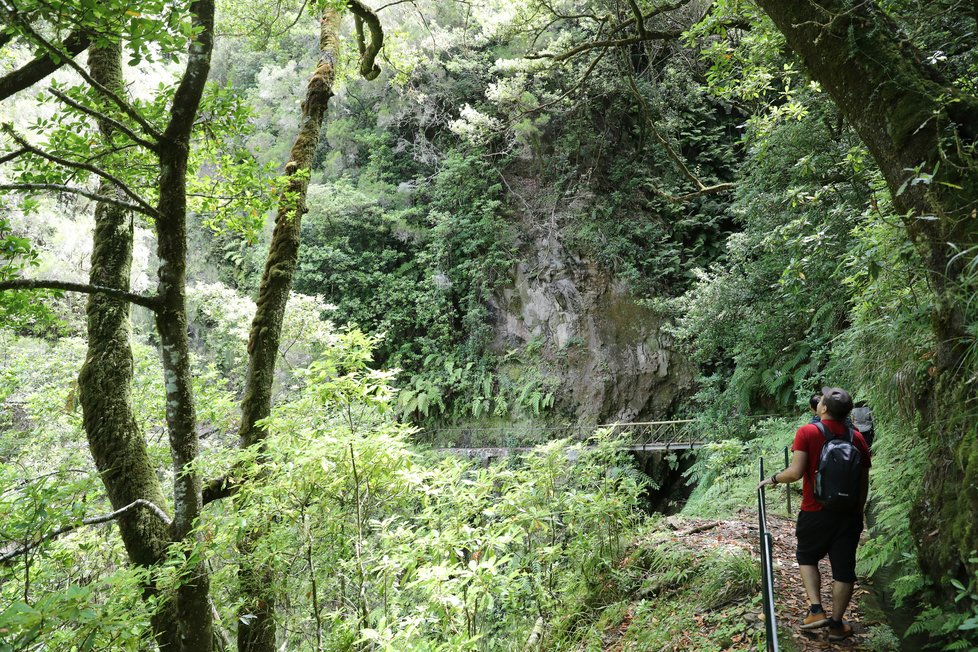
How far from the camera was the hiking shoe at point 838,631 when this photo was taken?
2971 mm

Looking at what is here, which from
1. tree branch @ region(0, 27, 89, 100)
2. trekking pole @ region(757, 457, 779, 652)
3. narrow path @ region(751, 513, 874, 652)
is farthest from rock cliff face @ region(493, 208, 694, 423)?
tree branch @ region(0, 27, 89, 100)

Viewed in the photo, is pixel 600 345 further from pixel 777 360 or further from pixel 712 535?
pixel 712 535

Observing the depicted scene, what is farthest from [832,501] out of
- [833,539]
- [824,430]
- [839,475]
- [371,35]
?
[371,35]

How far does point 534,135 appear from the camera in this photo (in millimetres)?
15898

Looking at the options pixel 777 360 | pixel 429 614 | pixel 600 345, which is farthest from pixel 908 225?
pixel 600 345

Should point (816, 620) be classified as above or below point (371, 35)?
below

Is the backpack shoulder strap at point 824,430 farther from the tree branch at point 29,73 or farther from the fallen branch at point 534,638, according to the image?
the tree branch at point 29,73

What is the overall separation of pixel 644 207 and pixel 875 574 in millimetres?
12630

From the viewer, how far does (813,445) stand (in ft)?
10.2

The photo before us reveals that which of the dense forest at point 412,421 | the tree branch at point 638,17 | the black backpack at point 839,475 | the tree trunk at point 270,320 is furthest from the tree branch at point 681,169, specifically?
the tree trunk at point 270,320

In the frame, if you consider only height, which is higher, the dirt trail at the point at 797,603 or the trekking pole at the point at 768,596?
the trekking pole at the point at 768,596

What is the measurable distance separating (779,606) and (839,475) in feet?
3.79

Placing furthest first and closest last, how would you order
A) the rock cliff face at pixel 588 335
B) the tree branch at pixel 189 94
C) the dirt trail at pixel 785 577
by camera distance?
the rock cliff face at pixel 588 335 < the dirt trail at pixel 785 577 < the tree branch at pixel 189 94

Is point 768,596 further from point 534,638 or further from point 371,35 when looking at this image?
point 371,35
